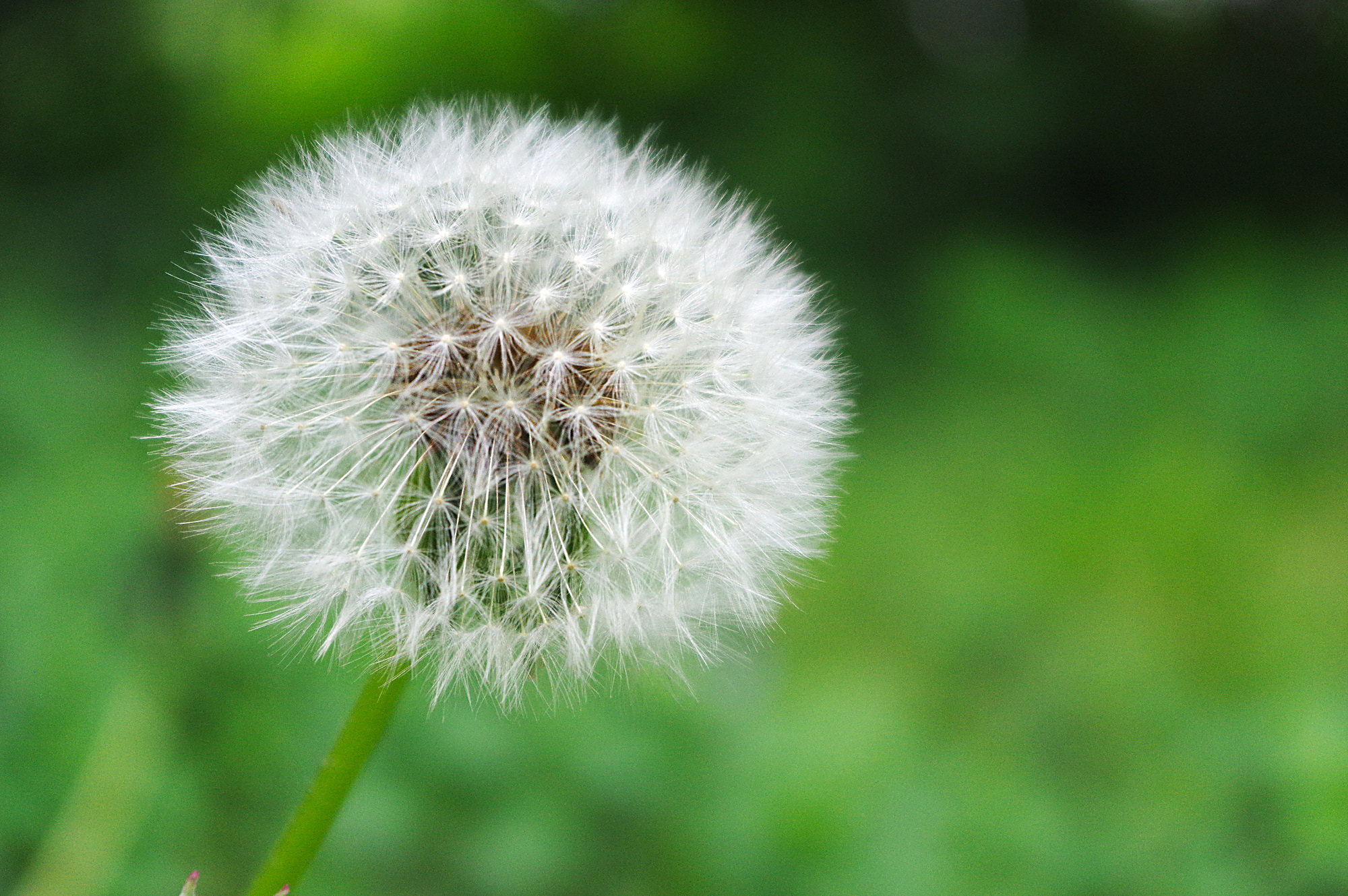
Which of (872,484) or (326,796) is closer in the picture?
(326,796)

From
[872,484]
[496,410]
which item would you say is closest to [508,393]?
[496,410]

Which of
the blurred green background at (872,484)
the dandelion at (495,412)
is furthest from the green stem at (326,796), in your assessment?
the blurred green background at (872,484)

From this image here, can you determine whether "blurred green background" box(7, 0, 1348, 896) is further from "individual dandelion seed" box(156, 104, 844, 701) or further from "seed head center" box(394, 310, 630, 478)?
"seed head center" box(394, 310, 630, 478)

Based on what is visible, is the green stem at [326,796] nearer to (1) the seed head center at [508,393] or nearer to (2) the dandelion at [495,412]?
(2) the dandelion at [495,412]

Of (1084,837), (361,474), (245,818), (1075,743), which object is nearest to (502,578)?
(361,474)

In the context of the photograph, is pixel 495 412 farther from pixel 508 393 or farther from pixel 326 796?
pixel 326 796
